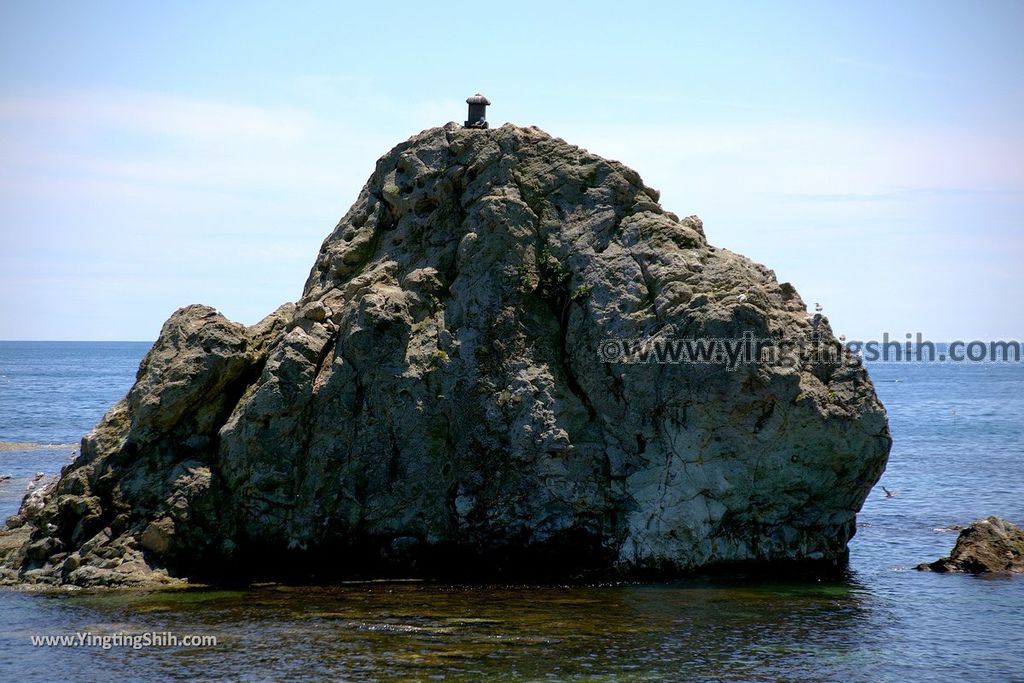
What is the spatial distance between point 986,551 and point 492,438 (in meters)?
14.8

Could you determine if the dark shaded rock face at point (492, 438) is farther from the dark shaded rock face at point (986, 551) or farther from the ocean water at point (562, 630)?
the dark shaded rock face at point (986, 551)

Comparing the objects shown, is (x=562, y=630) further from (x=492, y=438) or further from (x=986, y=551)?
(x=986, y=551)

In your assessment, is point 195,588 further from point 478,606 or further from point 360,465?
point 478,606

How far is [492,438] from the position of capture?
1137 inches

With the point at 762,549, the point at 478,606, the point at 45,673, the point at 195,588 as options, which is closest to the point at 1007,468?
the point at 762,549

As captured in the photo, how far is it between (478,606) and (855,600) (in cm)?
974

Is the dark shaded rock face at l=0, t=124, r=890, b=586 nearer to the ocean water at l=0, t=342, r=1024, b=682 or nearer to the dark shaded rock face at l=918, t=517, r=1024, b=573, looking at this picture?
the ocean water at l=0, t=342, r=1024, b=682

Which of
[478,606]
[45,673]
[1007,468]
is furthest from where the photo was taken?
[1007,468]

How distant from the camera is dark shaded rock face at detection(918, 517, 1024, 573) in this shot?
30109 mm

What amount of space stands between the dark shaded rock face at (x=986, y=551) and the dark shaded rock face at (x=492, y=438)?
3.41 meters

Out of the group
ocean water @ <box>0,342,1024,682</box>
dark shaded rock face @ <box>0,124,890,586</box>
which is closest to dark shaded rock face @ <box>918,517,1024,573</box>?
ocean water @ <box>0,342,1024,682</box>

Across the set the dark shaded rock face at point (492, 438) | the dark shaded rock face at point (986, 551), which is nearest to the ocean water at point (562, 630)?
the dark shaded rock face at point (986, 551)

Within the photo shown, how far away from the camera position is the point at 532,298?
1188 inches

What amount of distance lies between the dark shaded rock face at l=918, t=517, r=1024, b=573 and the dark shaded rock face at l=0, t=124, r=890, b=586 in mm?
3406
